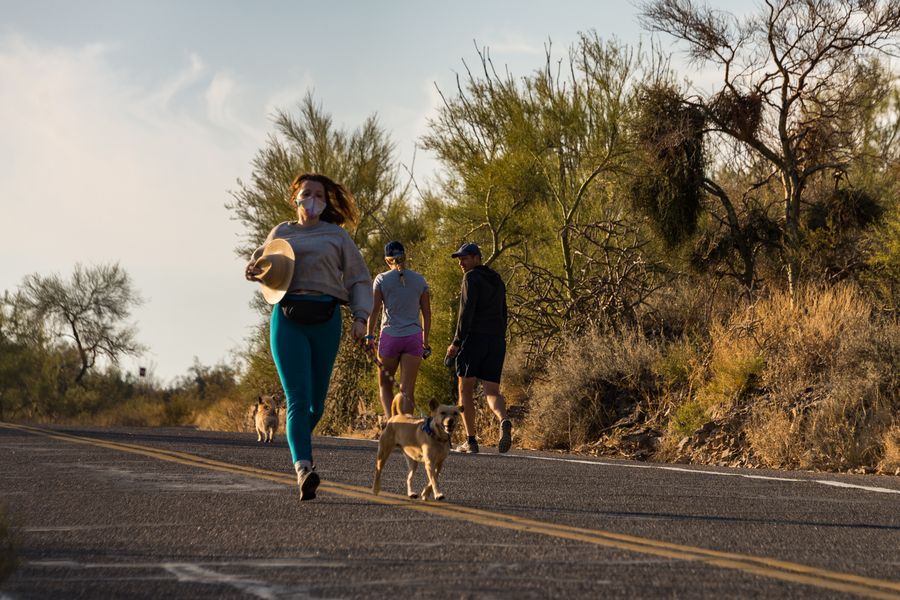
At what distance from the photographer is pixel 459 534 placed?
22.2 ft

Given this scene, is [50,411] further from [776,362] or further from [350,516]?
[350,516]

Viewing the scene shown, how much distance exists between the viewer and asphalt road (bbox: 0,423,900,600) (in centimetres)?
530

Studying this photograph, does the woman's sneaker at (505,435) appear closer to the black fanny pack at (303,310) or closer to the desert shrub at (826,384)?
the desert shrub at (826,384)

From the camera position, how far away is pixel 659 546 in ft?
20.7

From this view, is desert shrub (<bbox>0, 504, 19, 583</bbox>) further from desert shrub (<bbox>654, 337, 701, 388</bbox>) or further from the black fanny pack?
desert shrub (<bbox>654, 337, 701, 388</bbox>)

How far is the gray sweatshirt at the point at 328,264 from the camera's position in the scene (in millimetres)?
8578

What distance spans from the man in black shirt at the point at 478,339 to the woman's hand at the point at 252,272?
5.04 metres

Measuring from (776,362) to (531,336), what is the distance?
5879mm

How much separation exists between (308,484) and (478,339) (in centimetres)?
549

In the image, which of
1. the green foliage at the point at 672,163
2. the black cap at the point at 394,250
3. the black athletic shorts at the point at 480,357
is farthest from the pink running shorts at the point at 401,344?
the green foliage at the point at 672,163

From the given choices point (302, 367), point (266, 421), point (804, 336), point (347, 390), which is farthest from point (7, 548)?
point (347, 390)

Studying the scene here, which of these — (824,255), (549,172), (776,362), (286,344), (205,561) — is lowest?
(205,561)

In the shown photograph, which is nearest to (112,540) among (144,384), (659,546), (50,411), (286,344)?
(286,344)

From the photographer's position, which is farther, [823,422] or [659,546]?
[823,422]
